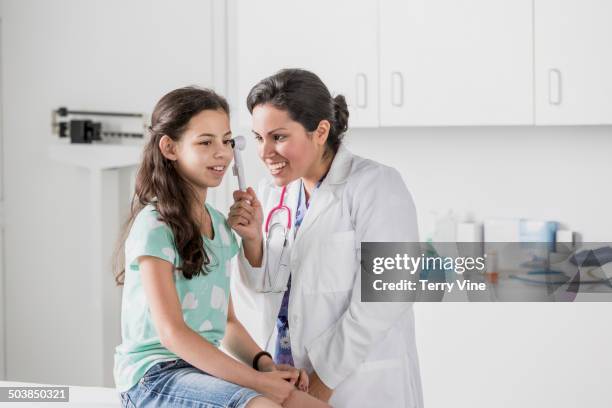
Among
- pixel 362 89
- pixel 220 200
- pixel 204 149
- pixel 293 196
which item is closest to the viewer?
pixel 204 149

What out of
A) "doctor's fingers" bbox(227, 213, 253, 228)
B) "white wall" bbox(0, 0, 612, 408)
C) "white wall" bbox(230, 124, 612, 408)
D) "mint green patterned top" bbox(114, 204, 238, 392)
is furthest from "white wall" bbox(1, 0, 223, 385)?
"mint green patterned top" bbox(114, 204, 238, 392)

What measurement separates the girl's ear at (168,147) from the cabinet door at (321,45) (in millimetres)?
1445

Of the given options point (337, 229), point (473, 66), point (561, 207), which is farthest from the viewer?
point (561, 207)

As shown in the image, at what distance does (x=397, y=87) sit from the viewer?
3.01m

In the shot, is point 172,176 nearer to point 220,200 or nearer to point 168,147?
point 168,147

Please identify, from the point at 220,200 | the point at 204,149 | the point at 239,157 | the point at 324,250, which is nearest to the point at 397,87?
the point at 220,200

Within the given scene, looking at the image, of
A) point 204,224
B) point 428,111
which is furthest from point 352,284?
point 428,111

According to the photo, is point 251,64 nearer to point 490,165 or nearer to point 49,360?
point 490,165

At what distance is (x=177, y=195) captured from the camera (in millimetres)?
1657

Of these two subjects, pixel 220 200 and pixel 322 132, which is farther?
pixel 220 200

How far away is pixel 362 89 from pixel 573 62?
696mm

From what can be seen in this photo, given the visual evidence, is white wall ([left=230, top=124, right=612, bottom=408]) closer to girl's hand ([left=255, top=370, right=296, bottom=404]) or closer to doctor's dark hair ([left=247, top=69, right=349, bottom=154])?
doctor's dark hair ([left=247, top=69, right=349, bottom=154])

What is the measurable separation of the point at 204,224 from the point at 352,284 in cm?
38

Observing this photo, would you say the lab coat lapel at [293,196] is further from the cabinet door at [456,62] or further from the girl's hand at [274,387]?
the cabinet door at [456,62]
